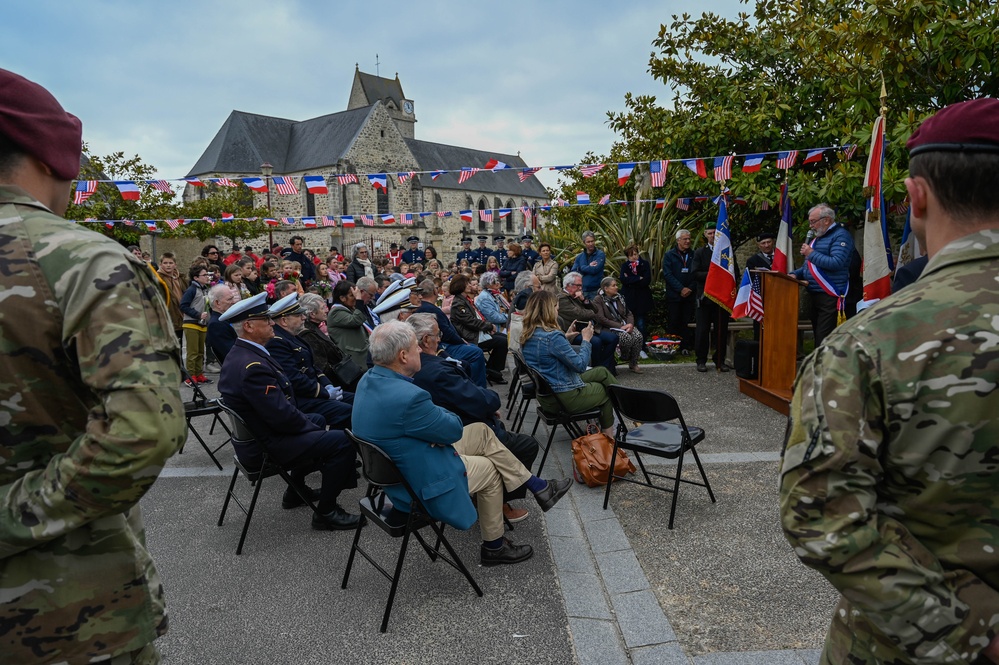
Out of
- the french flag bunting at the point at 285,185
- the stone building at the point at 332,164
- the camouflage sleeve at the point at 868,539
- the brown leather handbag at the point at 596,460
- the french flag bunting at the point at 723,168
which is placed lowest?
the brown leather handbag at the point at 596,460

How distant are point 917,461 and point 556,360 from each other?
4181mm

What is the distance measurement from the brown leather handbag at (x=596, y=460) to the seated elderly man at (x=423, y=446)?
118 cm

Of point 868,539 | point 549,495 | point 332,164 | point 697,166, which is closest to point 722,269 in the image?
point 697,166

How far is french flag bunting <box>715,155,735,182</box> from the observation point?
33.7 ft

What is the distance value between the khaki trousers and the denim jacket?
1433 mm

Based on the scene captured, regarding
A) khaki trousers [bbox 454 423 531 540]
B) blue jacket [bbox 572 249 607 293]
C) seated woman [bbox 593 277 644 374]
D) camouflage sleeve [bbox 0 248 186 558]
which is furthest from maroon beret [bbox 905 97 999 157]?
blue jacket [bbox 572 249 607 293]

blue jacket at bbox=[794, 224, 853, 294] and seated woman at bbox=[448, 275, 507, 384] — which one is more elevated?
blue jacket at bbox=[794, 224, 853, 294]

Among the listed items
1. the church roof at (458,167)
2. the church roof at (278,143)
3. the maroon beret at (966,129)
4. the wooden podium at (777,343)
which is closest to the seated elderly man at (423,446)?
the maroon beret at (966,129)

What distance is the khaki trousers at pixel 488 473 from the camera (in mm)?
3729

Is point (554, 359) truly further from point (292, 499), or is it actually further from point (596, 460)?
point (292, 499)

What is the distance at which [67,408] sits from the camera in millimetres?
1334

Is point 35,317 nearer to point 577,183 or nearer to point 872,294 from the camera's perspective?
point 872,294

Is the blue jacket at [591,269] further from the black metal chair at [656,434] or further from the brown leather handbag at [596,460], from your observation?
the black metal chair at [656,434]

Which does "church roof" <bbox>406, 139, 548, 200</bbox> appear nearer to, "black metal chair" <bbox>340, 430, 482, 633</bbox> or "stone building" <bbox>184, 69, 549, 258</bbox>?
"stone building" <bbox>184, 69, 549, 258</bbox>
